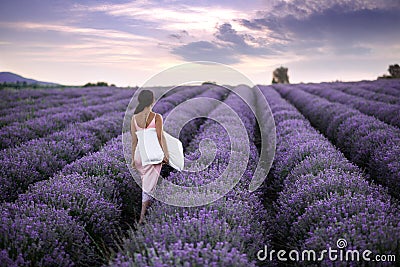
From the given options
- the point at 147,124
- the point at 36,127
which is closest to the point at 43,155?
the point at 147,124

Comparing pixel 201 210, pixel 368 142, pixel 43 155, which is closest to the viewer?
pixel 201 210

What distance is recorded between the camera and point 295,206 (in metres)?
3.14

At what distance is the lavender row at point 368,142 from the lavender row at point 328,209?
2.23 ft

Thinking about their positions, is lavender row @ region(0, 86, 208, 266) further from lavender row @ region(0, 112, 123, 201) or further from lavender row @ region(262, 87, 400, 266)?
lavender row @ region(262, 87, 400, 266)

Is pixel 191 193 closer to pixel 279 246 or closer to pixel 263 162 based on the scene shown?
pixel 279 246

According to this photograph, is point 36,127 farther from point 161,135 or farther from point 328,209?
point 328,209

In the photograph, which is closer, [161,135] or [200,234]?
[200,234]

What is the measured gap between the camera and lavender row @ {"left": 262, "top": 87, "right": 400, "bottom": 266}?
7.61 ft

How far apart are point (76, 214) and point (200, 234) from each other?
4.93 ft

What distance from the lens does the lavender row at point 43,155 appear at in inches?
166

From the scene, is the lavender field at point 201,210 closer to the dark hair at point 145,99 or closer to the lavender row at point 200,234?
the lavender row at point 200,234

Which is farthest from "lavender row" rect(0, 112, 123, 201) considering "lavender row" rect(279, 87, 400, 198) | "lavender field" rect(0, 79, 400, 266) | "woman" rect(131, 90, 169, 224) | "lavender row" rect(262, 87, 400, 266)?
"lavender row" rect(279, 87, 400, 198)

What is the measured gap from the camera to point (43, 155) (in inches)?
191

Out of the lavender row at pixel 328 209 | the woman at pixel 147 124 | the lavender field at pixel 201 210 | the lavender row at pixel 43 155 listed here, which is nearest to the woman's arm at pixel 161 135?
the woman at pixel 147 124
